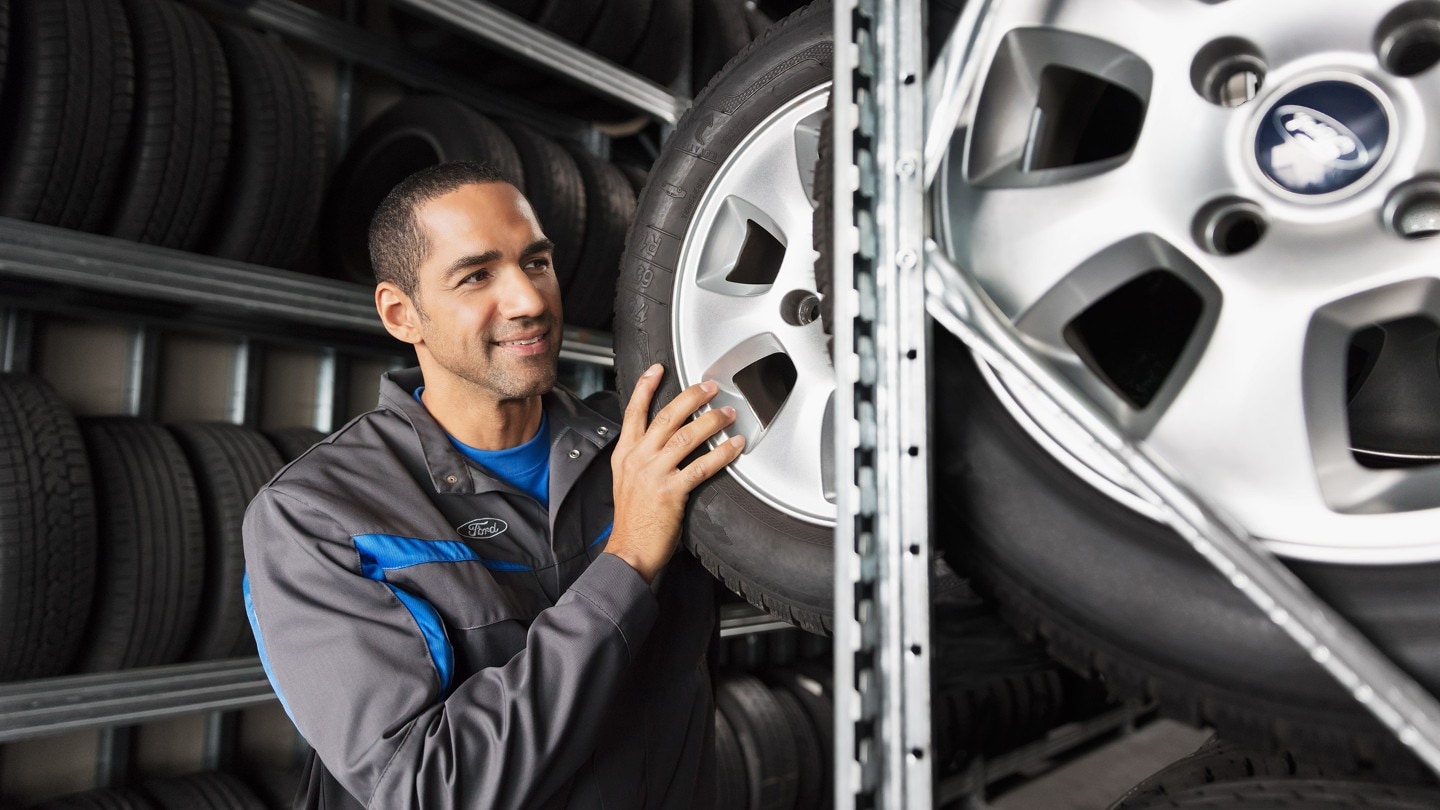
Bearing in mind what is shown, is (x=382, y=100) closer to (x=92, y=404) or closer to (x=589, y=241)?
(x=589, y=241)

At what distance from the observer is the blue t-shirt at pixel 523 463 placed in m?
1.62

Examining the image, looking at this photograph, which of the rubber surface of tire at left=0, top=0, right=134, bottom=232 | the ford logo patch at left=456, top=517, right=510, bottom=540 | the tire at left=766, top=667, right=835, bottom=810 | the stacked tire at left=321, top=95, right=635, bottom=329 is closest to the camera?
the ford logo patch at left=456, top=517, right=510, bottom=540

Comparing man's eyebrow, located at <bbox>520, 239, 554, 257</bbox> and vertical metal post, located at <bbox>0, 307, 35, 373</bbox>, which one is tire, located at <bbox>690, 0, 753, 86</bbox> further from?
vertical metal post, located at <bbox>0, 307, 35, 373</bbox>

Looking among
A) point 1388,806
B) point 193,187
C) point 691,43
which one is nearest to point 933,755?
point 1388,806

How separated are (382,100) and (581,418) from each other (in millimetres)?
1910

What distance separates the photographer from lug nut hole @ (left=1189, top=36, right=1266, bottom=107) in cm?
83

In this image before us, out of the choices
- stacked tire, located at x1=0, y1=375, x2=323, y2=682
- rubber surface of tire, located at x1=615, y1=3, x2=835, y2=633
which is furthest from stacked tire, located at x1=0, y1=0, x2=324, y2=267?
rubber surface of tire, located at x1=615, y1=3, x2=835, y2=633

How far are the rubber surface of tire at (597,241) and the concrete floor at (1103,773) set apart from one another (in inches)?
90.5

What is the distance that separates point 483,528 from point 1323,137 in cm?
118

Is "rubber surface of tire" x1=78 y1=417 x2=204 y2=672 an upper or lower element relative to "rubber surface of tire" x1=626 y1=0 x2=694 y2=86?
lower

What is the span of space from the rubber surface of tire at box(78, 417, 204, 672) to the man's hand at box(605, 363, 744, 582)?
47.8 inches

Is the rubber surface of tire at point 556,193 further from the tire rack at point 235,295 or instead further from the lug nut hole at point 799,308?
the lug nut hole at point 799,308

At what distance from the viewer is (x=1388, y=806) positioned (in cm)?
77

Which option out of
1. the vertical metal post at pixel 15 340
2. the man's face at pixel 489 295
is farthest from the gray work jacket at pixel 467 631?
the vertical metal post at pixel 15 340
